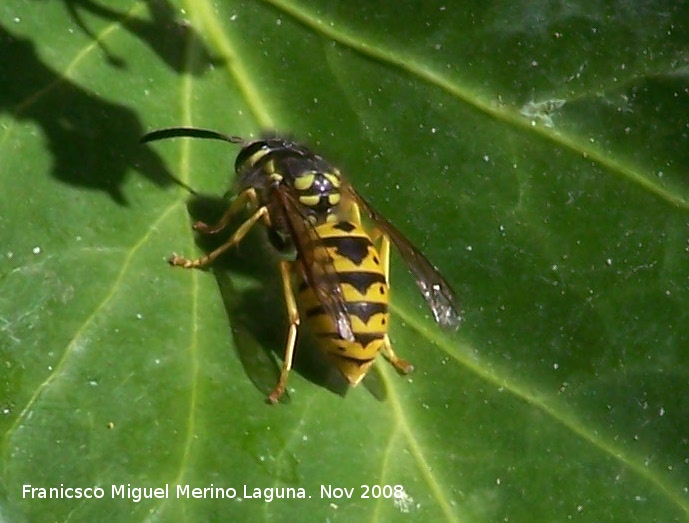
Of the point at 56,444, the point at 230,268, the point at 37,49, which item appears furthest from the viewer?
the point at 230,268

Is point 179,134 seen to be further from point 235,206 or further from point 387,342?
point 387,342

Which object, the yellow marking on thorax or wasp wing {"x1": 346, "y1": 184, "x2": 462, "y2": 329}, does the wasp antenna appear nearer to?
the yellow marking on thorax

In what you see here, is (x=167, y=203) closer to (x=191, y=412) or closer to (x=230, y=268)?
(x=230, y=268)

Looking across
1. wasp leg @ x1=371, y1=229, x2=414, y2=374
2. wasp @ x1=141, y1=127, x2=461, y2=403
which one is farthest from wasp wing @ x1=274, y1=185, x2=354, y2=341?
wasp leg @ x1=371, y1=229, x2=414, y2=374

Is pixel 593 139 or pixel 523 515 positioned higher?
pixel 593 139

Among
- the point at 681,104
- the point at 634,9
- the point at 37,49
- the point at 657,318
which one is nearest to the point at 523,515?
the point at 657,318

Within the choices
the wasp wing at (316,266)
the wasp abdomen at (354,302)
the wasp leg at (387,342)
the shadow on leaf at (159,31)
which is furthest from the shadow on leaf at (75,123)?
the wasp leg at (387,342)
